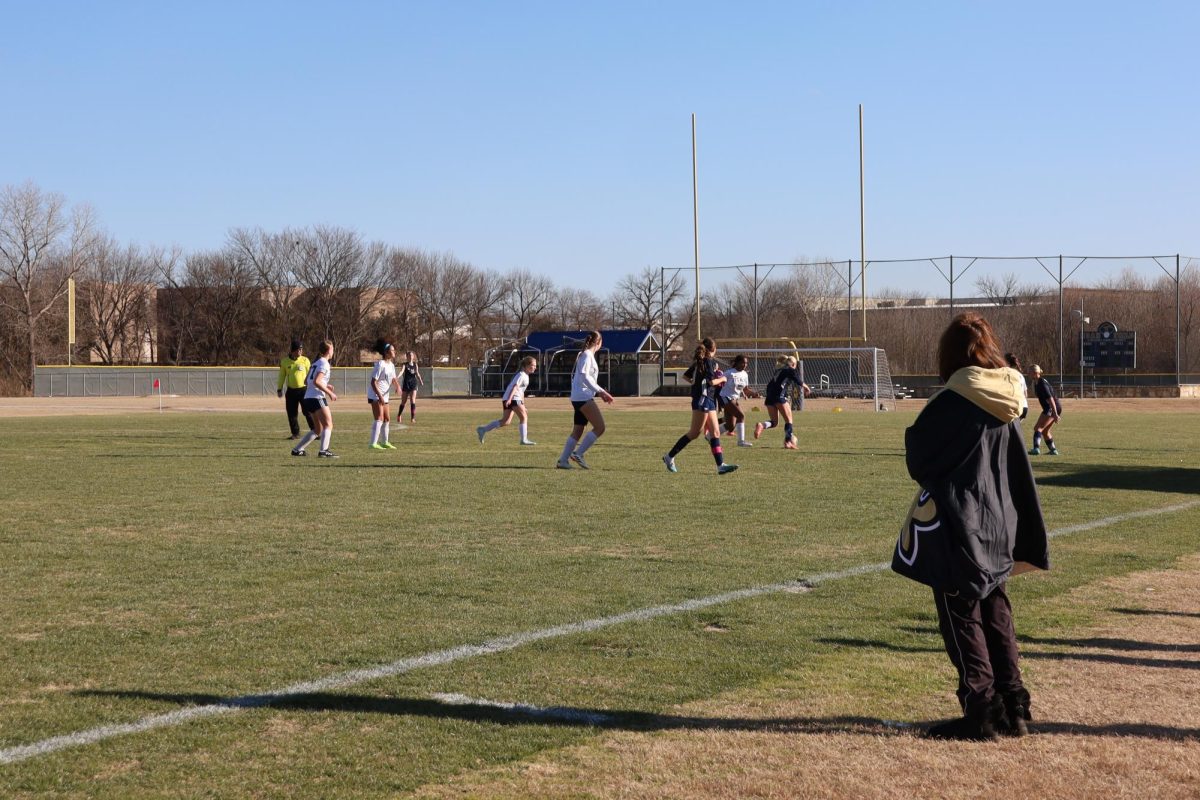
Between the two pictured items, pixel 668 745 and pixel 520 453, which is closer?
pixel 668 745

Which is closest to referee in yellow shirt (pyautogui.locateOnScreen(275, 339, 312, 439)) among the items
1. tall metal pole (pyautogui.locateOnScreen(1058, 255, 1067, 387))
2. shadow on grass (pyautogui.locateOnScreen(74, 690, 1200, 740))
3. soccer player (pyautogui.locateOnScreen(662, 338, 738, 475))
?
soccer player (pyautogui.locateOnScreen(662, 338, 738, 475))

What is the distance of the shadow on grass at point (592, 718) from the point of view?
5.04m

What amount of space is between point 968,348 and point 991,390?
0.24m

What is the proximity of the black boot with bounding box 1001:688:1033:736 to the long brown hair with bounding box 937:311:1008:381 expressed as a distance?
4.15 ft

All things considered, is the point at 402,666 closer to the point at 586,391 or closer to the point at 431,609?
the point at 431,609

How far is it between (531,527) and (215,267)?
92.7 m

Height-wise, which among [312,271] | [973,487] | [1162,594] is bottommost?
[1162,594]

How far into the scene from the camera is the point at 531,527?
11289 millimetres

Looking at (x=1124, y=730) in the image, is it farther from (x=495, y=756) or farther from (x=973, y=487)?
(x=495, y=756)

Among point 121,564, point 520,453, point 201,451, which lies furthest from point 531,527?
point 201,451

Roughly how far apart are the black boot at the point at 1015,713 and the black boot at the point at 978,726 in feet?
0.12

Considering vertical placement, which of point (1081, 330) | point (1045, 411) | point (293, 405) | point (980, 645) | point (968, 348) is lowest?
point (980, 645)

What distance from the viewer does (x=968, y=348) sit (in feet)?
16.6

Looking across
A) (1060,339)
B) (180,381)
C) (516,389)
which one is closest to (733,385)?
(516,389)
